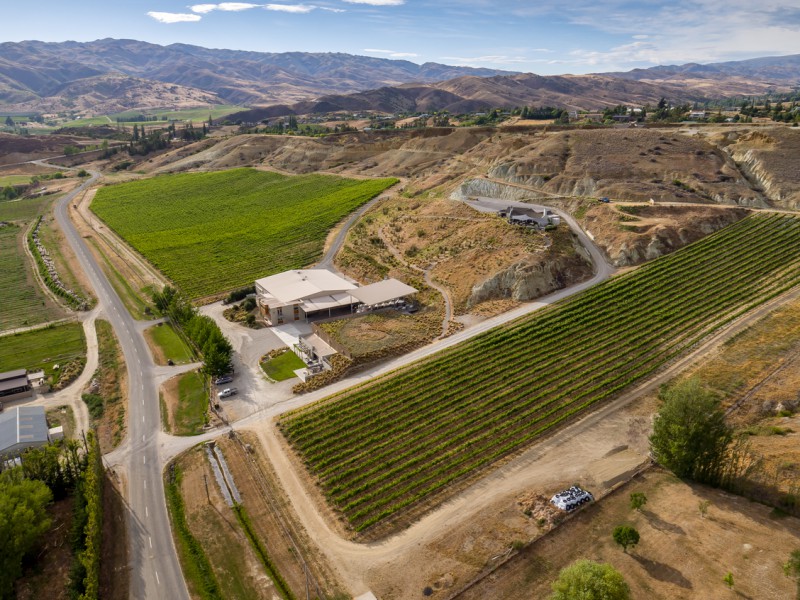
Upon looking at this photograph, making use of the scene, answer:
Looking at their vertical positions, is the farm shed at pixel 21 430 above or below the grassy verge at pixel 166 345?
above

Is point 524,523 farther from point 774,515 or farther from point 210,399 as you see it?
point 210,399

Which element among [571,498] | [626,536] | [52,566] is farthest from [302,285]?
[626,536]

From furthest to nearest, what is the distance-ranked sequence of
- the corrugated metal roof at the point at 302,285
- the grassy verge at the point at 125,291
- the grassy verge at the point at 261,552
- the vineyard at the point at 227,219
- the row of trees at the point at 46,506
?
the vineyard at the point at 227,219 < the grassy verge at the point at 125,291 < the corrugated metal roof at the point at 302,285 < the grassy verge at the point at 261,552 < the row of trees at the point at 46,506

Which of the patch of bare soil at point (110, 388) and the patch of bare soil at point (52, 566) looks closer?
the patch of bare soil at point (52, 566)

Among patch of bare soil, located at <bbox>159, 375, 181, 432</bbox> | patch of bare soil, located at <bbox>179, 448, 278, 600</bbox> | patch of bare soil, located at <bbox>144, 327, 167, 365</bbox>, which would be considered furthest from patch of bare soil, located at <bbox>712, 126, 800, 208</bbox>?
patch of bare soil, located at <bbox>144, 327, 167, 365</bbox>

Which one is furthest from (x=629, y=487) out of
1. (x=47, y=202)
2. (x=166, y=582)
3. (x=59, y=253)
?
(x=47, y=202)

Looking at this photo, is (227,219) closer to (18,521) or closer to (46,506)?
(46,506)

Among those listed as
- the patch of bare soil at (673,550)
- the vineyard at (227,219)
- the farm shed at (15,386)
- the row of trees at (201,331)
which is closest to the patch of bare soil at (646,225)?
the patch of bare soil at (673,550)

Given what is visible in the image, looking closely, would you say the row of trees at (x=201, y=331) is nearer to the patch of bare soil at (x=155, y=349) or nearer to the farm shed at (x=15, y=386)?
the patch of bare soil at (x=155, y=349)
